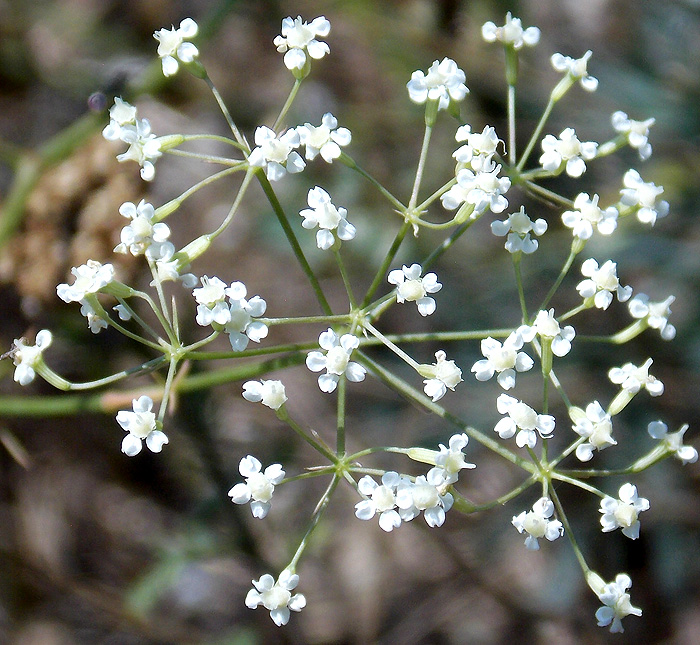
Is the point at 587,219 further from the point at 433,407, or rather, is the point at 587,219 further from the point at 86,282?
the point at 86,282

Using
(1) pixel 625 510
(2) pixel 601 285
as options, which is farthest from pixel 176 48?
(1) pixel 625 510

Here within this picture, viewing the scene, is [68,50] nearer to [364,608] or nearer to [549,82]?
[549,82]

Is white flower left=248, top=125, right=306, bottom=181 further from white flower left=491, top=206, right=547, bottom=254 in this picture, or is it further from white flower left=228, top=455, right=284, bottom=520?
white flower left=228, top=455, right=284, bottom=520

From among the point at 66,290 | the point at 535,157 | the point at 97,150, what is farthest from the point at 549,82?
the point at 66,290

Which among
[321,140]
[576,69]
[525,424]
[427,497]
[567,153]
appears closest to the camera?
[427,497]

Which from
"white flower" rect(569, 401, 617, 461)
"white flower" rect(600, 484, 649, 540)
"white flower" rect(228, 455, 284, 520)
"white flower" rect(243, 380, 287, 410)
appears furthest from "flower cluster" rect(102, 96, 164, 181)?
"white flower" rect(600, 484, 649, 540)

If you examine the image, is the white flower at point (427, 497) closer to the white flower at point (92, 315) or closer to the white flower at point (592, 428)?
the white flower at point (592, 428)
